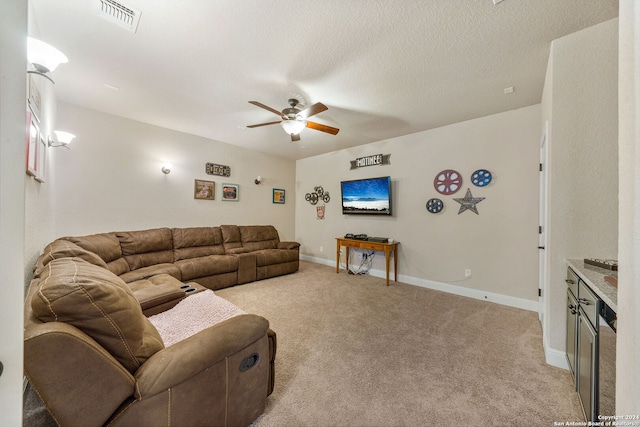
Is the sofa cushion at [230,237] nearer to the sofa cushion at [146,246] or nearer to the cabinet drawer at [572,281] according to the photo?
the sofa cushion at [146,246]

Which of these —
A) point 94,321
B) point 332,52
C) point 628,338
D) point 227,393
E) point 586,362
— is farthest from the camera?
point 332,52

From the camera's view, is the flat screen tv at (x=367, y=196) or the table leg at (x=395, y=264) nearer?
the table leg at (x=395, y=264)

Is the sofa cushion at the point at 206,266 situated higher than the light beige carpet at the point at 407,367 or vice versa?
the sofa cushion at the point at 206,266

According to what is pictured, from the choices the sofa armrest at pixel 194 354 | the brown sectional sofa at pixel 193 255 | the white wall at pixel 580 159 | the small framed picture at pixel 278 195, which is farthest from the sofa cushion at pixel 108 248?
the white wall at pixel 580 159

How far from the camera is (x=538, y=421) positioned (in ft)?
4.61

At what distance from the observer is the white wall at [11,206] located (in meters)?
0.49

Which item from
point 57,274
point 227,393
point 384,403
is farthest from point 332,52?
point 384,403

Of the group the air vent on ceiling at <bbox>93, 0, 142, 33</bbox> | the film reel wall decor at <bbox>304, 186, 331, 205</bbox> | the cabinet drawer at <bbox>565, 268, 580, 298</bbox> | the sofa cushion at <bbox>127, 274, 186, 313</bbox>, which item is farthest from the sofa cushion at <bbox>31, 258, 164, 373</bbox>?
the film reel wall decor at <bbox>304, 186, 331, 205</bbox>

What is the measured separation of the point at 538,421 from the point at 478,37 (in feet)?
8.73

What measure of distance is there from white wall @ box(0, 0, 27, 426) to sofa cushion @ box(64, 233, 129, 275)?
117 inches

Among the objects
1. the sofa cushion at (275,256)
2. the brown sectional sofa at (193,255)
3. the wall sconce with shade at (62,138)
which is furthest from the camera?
the sofa cushion at (275,256)

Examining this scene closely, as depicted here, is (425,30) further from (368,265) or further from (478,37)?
(368,265)

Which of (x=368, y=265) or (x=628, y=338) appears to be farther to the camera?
(x=368, y=265)

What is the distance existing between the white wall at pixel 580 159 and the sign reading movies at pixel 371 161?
2.56 metres
